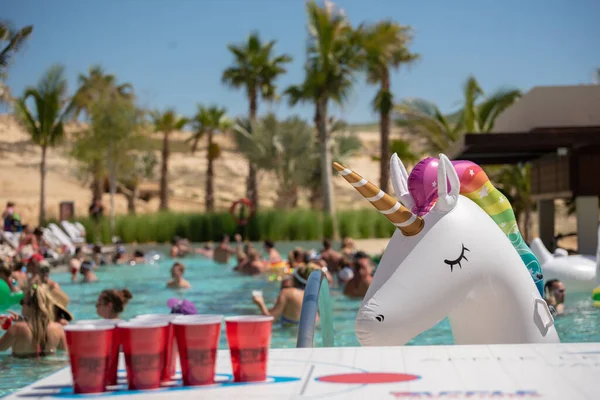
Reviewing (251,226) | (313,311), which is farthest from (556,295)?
(251,226)

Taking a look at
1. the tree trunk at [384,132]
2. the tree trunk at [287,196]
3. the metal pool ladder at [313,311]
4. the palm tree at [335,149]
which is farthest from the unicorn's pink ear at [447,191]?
the palm tree at [335,149]

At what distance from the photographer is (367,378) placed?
250 centimetres

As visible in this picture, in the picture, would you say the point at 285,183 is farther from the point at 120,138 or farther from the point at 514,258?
the point at 514,258

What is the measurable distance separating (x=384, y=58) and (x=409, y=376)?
34996 millimetres

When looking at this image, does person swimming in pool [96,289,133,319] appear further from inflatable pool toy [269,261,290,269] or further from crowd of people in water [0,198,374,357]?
inflatable pool toy [269,261,290,269]

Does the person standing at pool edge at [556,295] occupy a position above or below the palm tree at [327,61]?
below

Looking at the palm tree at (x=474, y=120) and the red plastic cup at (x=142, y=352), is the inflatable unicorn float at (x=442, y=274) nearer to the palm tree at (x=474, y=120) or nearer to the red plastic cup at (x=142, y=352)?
the red plastic cup at (x=142, y=352)

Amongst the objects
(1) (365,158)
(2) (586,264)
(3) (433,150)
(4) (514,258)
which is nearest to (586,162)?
(2) (586,264)

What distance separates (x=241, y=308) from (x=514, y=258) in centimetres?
1116

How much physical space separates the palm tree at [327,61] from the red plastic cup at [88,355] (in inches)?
1335

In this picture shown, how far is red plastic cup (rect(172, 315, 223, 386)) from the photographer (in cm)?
242

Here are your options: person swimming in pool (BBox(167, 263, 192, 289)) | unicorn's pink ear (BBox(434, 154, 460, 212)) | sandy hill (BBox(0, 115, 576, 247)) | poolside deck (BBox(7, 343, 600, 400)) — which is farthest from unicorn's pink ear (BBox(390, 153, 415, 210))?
sandy hill (BBox(0, 115, 576, 247))

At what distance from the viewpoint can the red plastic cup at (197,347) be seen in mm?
2418

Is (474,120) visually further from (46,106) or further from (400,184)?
(400,184)
